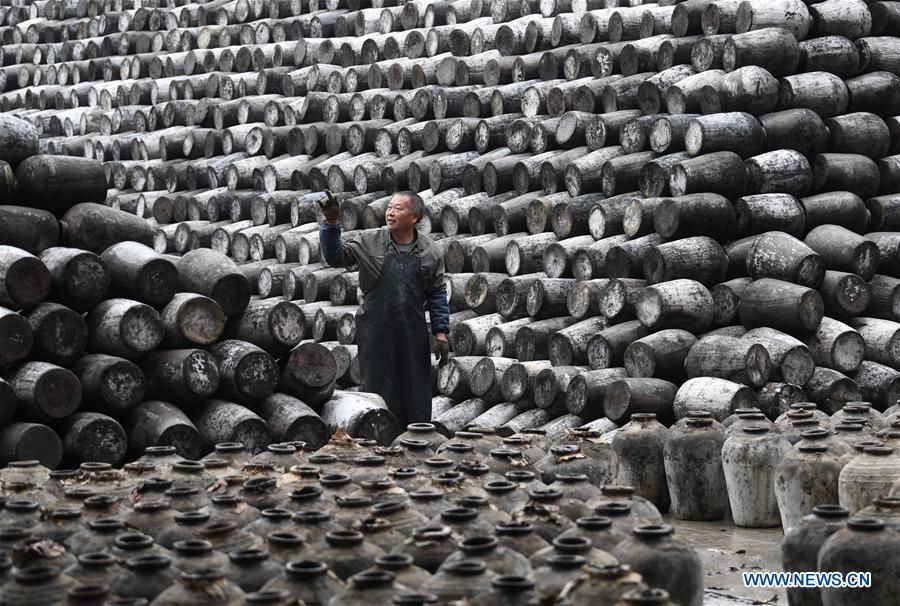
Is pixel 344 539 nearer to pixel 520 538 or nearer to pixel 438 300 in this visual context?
pixel 520 538

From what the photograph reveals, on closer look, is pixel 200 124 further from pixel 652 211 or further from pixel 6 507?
pixel 6 507

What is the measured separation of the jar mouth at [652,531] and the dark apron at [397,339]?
168 inches

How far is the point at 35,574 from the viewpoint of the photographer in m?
4.18

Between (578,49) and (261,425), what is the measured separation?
682 centimetres

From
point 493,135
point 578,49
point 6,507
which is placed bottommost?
point 6,507

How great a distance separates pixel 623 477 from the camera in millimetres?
8148

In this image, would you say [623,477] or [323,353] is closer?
[623,477]

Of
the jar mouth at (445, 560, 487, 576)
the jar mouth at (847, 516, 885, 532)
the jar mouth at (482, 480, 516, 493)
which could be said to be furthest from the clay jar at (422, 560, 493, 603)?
the jar mouth at (847, 516, 885, 532)

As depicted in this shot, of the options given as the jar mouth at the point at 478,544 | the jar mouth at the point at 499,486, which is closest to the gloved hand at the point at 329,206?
the jar mouth at the point at 499,486

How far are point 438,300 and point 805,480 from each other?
3.14 metres

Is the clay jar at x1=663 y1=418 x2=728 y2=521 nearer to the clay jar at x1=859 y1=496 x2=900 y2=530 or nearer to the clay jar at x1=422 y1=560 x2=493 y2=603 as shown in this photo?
the clay jar at x1=859 y1=496 x2=900 y2=530

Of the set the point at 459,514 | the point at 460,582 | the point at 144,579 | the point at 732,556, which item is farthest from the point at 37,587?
the point at 732,556

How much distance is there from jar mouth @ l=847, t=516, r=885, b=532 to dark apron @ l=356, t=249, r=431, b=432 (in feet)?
14.3

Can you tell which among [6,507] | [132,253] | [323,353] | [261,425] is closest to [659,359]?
[323,353]
